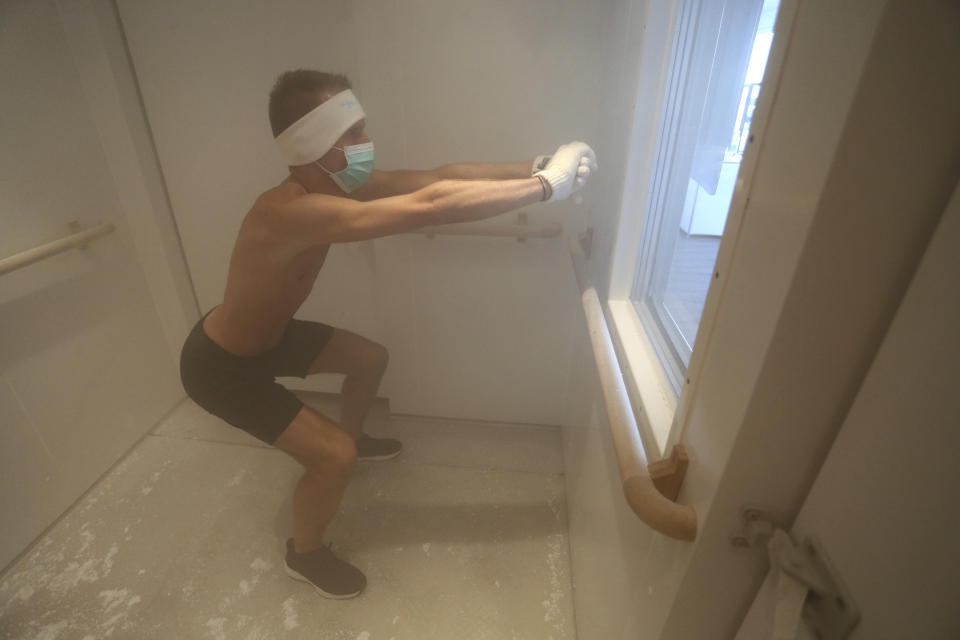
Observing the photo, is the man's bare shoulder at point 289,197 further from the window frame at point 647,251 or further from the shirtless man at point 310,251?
the window frame at point 647,251

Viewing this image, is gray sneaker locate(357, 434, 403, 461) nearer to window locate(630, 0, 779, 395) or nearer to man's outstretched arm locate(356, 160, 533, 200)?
man's outstretched arm locate(356, 160, 533, 200)

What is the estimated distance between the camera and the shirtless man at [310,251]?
1.05m

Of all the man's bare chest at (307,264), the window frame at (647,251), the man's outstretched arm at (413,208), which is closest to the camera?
the window frame at (647,251)

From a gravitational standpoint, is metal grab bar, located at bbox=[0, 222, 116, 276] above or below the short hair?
→ below

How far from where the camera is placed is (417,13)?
1398 millimetres

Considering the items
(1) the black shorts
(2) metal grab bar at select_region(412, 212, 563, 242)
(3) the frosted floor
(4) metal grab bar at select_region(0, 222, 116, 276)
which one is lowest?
(3) the frosted floor

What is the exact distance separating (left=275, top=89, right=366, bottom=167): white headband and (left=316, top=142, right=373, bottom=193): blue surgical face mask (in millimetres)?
43

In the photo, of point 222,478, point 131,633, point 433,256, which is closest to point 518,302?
point 433,256

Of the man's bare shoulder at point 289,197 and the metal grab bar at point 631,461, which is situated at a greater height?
the man's bare shoulder at point 289,197

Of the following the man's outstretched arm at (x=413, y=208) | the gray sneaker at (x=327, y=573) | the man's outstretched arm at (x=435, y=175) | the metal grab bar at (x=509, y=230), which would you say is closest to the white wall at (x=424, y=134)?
the metal grab bar at (x=509, y=230)

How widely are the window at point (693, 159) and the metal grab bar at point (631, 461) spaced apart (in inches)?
4.8

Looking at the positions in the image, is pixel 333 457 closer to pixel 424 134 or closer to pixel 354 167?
pixel 354 167

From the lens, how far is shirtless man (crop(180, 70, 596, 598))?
3.43ft

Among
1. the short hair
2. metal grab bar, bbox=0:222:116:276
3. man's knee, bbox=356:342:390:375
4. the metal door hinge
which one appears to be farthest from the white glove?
metal grab bar, bbox=0:222:116:276
